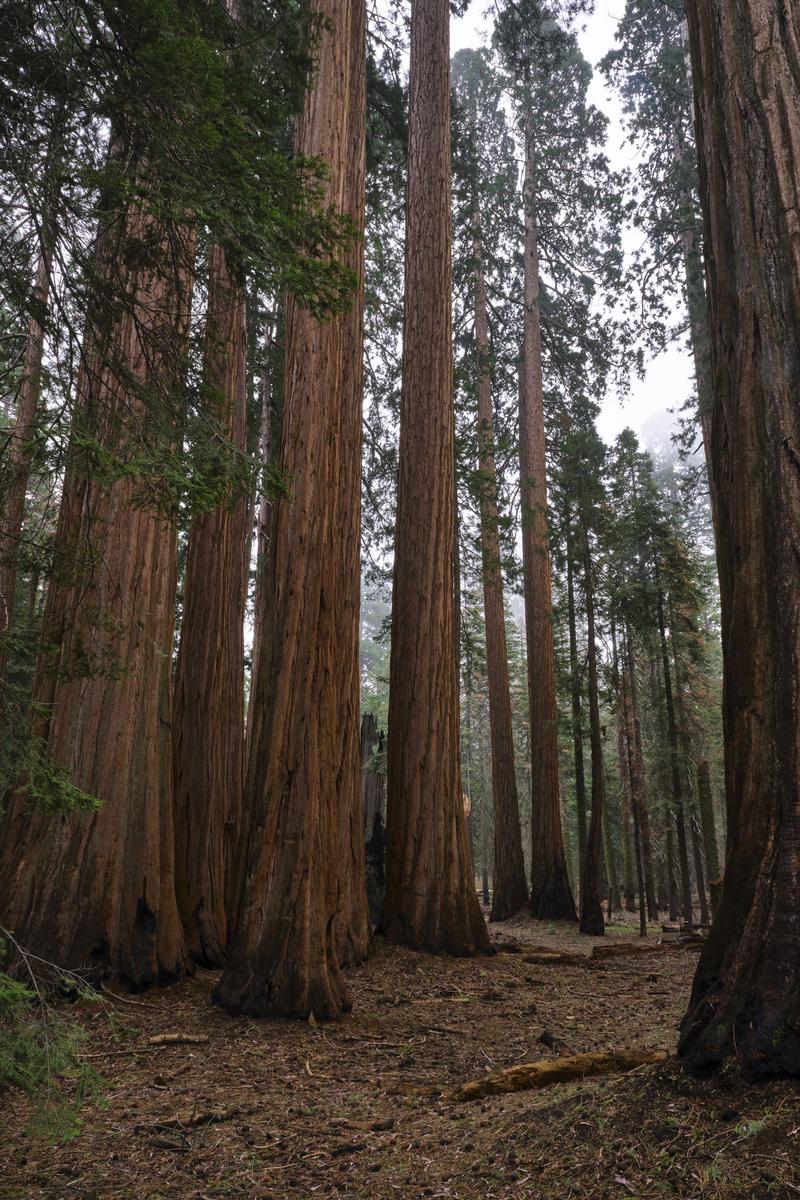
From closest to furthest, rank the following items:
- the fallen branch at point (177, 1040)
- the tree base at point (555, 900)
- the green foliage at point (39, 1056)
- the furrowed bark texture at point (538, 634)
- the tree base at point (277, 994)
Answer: the green foliage at point (39, 1056)
the fallen branch at point (177, 1040)
the tree base at point (277, 994)
the tree base at point (555, 900)
the furrowed bark texture at point (538, 634)

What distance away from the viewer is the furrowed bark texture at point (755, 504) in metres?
2.80

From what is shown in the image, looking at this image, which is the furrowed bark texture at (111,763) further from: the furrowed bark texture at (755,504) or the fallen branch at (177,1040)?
the furrowed bark texture at (755,504)

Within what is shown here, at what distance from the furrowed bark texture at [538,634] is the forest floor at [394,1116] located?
27.9 feet

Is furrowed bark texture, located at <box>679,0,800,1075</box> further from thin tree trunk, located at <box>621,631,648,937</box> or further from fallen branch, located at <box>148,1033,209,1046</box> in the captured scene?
thin tree trunk, located at <box>621,631,648,937</box>

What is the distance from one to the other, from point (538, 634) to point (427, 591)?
292 inches

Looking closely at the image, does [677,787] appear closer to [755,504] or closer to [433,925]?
[433,925]

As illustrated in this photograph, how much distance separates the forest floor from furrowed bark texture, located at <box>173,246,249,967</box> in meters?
1.21

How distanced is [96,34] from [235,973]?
221 inches

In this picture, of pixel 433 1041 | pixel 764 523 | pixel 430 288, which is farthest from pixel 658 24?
pixel 433 1041

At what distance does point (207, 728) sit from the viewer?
8562mm

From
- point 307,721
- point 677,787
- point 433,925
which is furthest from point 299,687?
point 677,787

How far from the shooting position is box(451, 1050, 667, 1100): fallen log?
4.08 m


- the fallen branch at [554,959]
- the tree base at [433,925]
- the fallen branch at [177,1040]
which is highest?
the tree base at [433,925]

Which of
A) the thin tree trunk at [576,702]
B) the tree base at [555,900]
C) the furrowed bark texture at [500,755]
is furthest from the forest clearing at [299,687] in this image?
the furrowed bark texture at [500,755]
